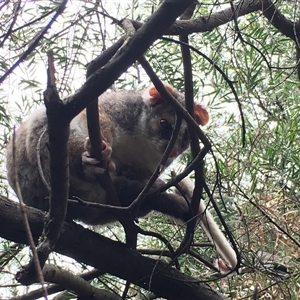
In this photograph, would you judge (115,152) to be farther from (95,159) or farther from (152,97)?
(95,159)

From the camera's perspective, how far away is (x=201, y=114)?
2.88 meters

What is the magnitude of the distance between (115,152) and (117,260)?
2.65ft

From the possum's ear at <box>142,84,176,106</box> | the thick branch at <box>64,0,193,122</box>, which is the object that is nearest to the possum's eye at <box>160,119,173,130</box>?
the possum's ear at <box>142,84,176,106</box>

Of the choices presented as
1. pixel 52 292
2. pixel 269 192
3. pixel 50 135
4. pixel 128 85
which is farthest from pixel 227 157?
pixel 50 135

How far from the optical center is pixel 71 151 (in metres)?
2.51

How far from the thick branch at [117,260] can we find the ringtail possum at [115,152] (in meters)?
0.25

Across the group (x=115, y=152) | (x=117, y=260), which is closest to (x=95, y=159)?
(x=117, y=260)

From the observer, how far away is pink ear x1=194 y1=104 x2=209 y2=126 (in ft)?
9.46


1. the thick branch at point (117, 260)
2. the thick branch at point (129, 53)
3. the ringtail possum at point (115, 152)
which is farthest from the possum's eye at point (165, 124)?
the thick branch at point (129, 53)

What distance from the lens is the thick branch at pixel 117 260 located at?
1989 mm

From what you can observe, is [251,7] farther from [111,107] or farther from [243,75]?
[111,107]

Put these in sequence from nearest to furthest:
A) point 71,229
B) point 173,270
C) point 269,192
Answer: point 71,229 < point 173,270 < point 269,192

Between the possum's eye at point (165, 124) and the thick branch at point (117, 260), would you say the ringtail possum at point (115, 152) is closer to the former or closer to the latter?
the possum's eye at point (165, 124)

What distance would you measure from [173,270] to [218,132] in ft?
3.48
